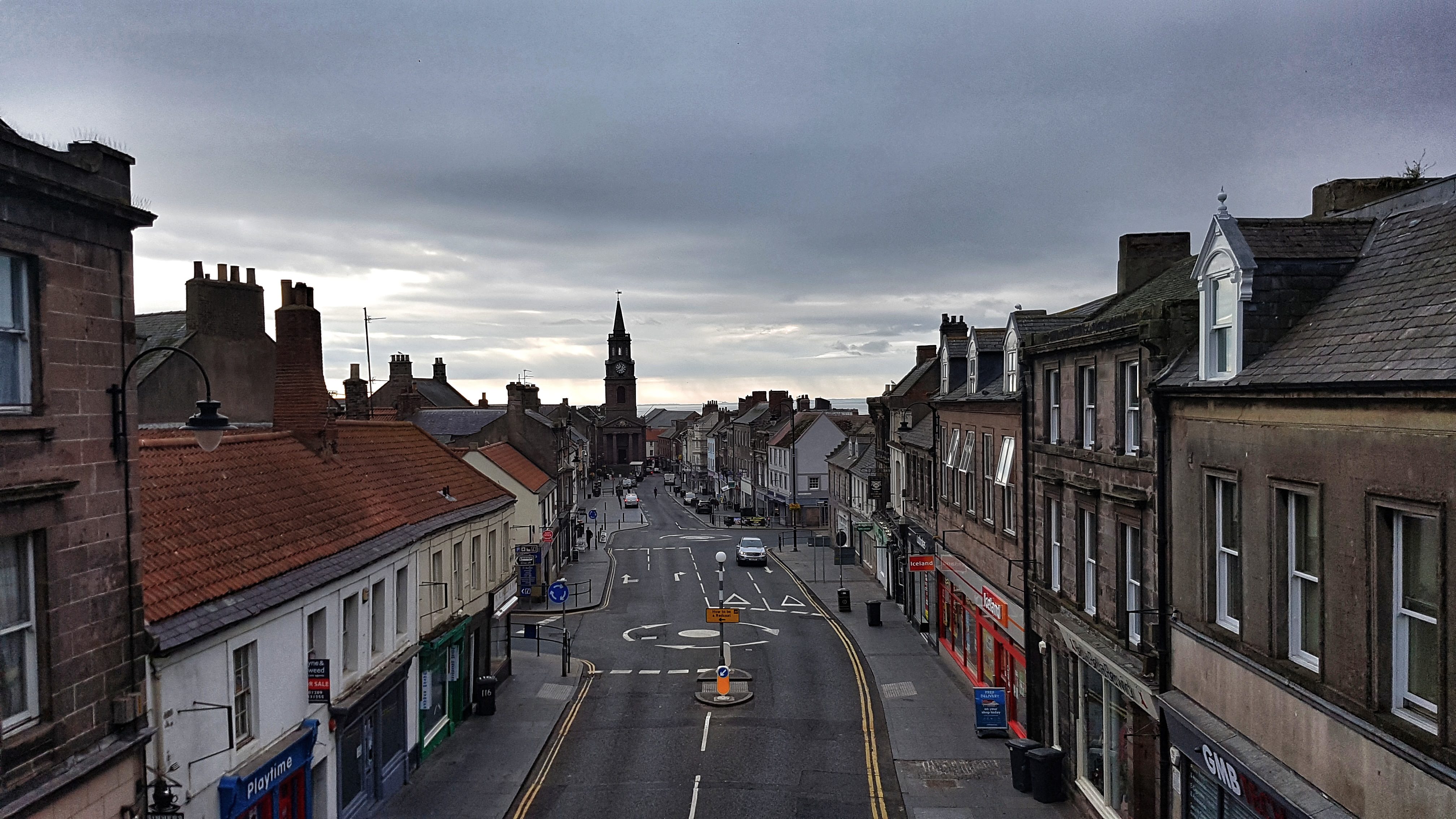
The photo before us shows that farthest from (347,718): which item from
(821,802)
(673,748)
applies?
(821,802)

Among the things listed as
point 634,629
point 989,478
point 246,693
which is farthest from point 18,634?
point 634,629

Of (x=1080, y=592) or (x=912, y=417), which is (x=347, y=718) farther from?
(x=912, y=417)

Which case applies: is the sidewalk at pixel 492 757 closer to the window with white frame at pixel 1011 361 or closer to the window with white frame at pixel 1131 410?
the window with white frame at pixel 1131 410

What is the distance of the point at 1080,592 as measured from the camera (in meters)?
18.5

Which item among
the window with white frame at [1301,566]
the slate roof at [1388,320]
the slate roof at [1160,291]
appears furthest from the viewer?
the slate roof at [1160,291]

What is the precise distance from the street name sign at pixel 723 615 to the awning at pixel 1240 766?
45.9 ft

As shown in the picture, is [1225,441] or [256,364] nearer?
[1225,441]

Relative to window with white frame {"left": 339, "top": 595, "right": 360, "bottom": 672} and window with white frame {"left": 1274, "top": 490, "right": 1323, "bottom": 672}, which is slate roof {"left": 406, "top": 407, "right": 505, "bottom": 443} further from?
window with white frame {"left": 1274, "top": 490, "right": 1323, "bottom": 672}

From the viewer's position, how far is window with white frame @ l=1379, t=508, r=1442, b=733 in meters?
8.91

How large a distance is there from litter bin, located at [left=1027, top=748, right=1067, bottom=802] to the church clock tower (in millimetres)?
A: 151591

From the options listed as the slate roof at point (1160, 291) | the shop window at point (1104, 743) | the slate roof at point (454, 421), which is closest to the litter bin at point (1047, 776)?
the shop window at point (1104, 743)

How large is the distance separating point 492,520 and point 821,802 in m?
14.4

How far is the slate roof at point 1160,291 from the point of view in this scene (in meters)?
18.7

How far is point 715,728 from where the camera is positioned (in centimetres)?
2409
